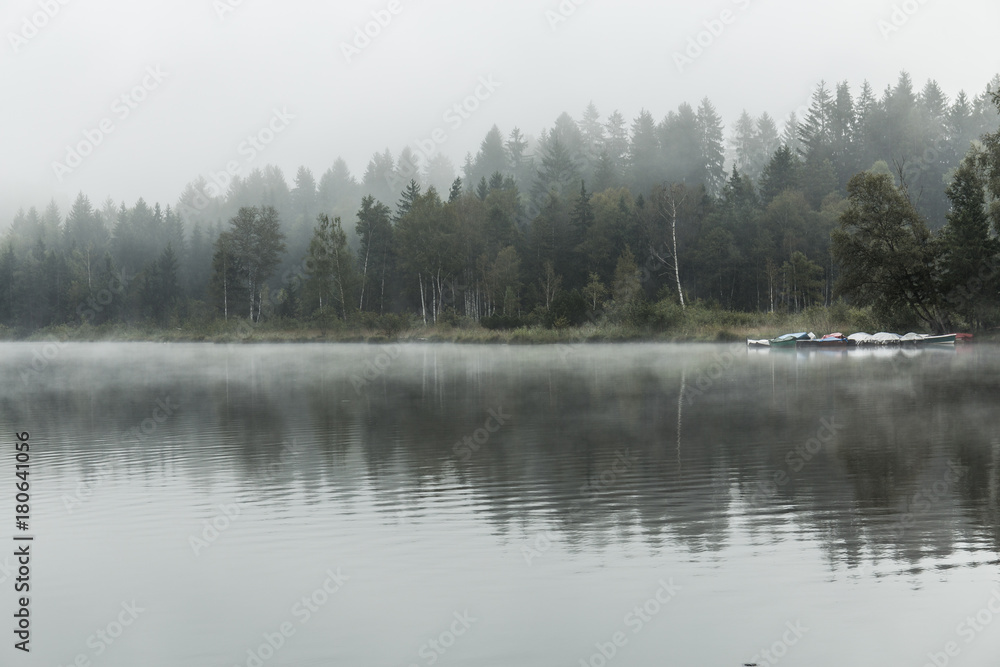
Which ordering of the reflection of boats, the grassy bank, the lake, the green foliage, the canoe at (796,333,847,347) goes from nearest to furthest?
the lake, the reflection of boats, the green foliage, the canoe at (796,333,847,347), the grassy bank

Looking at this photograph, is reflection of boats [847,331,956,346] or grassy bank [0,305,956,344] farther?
grassy bank [0,305,956,344]

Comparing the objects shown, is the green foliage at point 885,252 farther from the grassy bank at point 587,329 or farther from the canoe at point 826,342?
the grassy bank at point 587,329

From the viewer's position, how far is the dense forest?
181 ft

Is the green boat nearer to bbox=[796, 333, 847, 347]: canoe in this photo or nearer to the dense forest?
bbox=[796, 333, 847, 347]: canoe

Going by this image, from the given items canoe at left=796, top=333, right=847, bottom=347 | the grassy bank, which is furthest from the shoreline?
canoe at left=796, top=333, right=847, bottom=347

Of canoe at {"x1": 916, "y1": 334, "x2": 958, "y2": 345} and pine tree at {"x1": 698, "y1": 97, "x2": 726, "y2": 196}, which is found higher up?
pine tree at {"x1": 698, "y1": 97, "x2": 726, "y2": 196}

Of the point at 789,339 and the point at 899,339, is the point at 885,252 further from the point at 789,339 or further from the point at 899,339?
the point at 789,339

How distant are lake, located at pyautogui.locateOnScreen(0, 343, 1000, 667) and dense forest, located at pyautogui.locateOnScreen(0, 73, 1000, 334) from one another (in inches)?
1479

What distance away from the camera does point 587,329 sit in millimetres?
67562

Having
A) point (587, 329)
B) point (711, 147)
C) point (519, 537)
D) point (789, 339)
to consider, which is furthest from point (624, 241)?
point (519, 537)

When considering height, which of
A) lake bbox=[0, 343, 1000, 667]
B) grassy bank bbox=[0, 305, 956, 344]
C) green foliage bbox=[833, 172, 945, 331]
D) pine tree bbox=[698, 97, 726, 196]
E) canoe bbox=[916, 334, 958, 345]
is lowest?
lake bbox=[0, 343, 1000, 667]

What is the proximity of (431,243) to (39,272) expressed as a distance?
222 ft

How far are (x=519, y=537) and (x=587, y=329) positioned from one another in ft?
192

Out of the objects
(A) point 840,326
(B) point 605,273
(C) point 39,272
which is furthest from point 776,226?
(C) point 39,272
